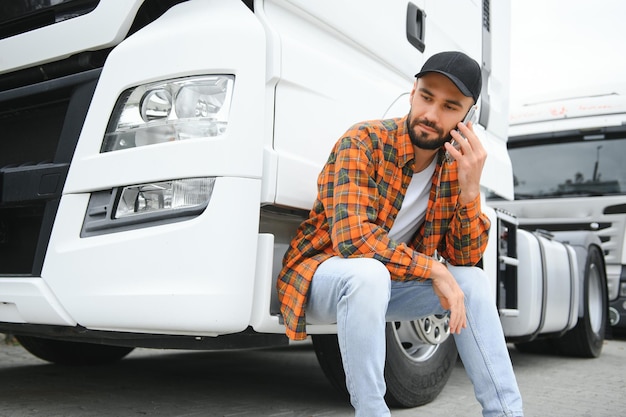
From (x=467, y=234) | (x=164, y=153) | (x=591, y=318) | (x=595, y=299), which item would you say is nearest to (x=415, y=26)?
(x=467, y=234)

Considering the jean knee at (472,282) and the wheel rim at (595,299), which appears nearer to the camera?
the jean knee at (472,282)

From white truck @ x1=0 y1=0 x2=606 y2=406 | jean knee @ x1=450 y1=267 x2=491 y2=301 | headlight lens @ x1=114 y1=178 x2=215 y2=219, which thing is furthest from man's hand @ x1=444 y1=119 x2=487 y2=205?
headlight lens @ x1=114 y1=178 x2=215 y2=219

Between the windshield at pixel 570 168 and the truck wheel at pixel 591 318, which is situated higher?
the windshield at pixel 570 168

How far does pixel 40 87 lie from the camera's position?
2.22 m

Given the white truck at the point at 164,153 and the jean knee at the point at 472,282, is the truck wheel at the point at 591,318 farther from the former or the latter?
the white truck at the point at 164,153

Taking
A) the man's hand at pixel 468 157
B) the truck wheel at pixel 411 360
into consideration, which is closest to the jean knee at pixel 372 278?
the man's hand at pixel 468 157

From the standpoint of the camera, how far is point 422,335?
303cm

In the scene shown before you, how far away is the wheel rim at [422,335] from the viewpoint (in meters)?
3.00

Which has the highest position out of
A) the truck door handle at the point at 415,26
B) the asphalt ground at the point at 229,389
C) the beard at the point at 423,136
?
the truck door handle at the point at 415,26

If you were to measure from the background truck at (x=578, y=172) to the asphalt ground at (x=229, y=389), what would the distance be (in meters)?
1.40

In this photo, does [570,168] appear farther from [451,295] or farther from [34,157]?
[34,157]

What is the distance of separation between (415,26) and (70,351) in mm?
2602

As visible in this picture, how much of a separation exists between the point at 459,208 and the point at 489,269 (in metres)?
0.98

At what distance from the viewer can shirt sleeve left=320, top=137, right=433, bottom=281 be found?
6.84 ft
